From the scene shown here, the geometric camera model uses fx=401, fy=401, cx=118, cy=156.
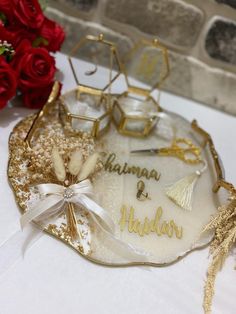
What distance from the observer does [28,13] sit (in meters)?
1.05

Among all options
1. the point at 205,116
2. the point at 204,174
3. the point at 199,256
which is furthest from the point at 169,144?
the point at 199,256

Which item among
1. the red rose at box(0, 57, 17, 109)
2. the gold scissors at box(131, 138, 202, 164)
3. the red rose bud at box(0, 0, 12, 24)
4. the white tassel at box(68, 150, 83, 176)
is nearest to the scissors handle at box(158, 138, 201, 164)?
the gold scissors at box(131, 138, 202, 164)

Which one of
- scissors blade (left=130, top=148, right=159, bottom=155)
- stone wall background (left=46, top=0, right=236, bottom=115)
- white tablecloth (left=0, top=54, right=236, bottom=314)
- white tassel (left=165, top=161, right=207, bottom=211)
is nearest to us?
white tablecloth (left=0, top=54, right=236, bottom=314)

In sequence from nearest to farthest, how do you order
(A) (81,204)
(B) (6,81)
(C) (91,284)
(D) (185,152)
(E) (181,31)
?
(C) (91,284) < (A) (81,204) < (B) (6,81) < (D) (185,152) < (E) (181,31)

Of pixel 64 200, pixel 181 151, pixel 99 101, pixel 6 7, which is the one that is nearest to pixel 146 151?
pixel 181 151

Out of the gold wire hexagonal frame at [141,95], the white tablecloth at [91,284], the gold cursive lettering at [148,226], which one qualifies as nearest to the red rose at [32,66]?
the gold wire hexagonal frame at [141,95]

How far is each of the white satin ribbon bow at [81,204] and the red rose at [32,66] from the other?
0.33 m

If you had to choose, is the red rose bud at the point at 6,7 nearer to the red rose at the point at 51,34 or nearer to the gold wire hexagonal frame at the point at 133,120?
the red rose at the point at 51,34

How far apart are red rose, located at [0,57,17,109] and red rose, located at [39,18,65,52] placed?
0.61ft

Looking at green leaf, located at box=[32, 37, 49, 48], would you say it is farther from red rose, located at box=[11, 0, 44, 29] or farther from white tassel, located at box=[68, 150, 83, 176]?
white tassel, located at box=[68, 150, 83, 176]

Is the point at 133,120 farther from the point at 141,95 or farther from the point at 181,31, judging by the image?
the point at 181,31

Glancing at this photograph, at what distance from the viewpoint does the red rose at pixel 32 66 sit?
103cm

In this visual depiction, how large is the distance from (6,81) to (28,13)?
200 millimetres

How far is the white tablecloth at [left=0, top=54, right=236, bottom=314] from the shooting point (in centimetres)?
73
